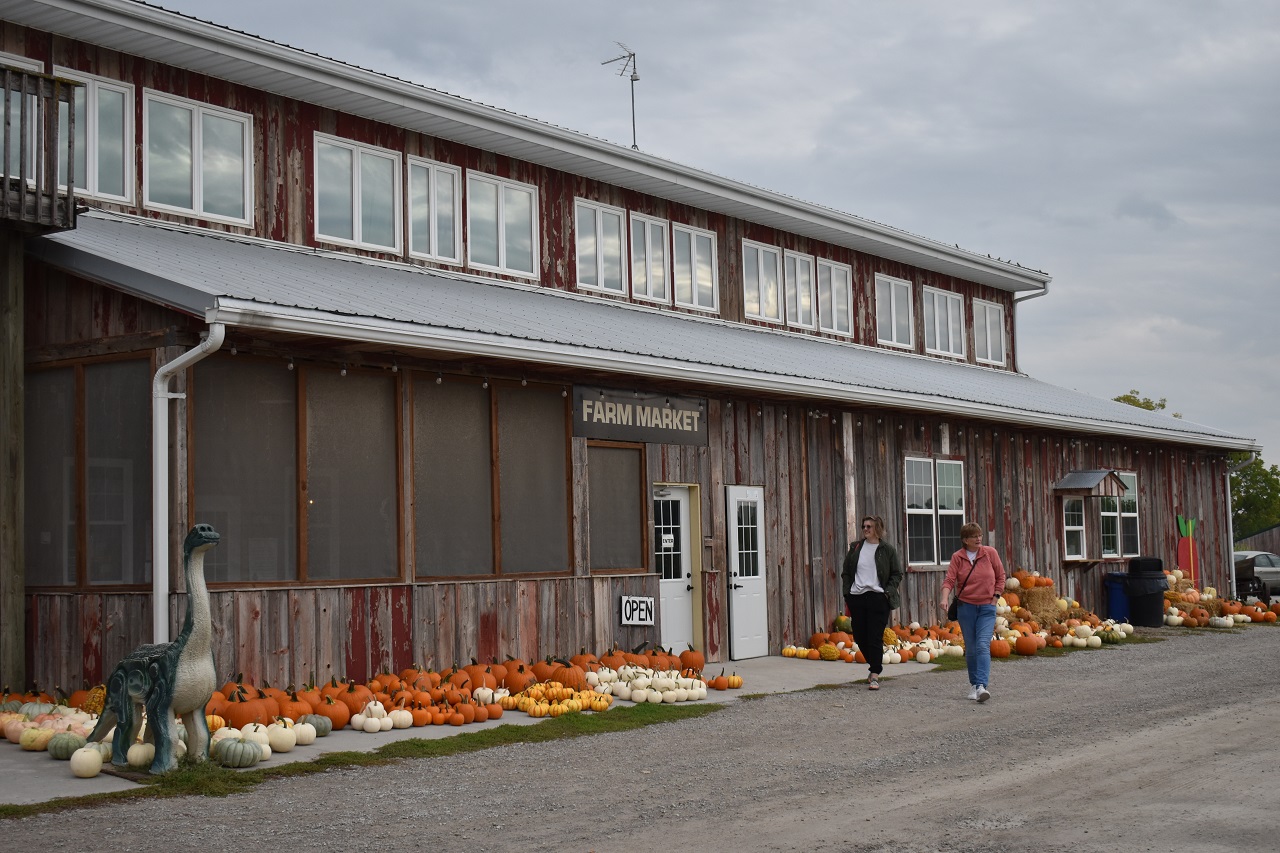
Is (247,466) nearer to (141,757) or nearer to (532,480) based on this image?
(532,480)

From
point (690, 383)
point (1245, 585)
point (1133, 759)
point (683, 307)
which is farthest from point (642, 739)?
point (1245, 585)

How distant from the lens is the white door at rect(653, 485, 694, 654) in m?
16.0

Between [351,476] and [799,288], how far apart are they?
11637 mm

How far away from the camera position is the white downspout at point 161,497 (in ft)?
36.3

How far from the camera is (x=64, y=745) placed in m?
9.67

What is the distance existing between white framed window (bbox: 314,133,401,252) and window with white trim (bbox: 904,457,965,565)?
26.7 ft

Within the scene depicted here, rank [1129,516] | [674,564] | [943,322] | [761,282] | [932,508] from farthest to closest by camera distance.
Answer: [943,322]
[1129,516]
[761,282]
[932,508]
[674,564]

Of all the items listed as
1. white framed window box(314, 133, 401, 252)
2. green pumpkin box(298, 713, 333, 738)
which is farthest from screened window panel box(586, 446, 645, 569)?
green pumpkin box(298, 713, 333, 738)

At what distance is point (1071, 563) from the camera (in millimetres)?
22984

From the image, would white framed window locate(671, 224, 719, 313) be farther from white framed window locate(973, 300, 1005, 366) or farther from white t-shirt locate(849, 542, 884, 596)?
white framed window locate(973, 300, 1005, 366)

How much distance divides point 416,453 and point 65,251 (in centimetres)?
351

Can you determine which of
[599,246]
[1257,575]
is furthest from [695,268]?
[1257,575]

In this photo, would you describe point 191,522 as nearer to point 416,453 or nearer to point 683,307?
point 416,453

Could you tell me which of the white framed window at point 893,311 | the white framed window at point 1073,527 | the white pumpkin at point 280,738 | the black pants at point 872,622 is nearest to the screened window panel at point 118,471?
the white pumpkin at point 280,738
